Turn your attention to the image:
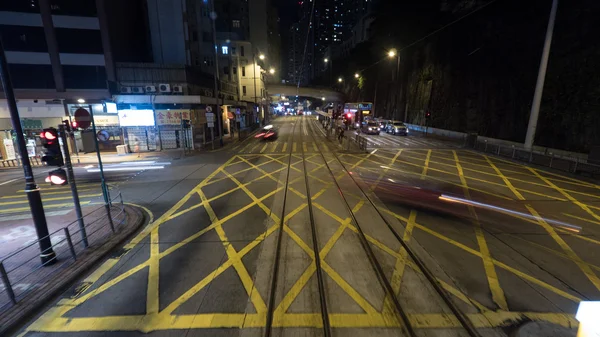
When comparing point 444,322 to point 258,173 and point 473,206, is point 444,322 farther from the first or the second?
point 258,173

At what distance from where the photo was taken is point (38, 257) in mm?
6562

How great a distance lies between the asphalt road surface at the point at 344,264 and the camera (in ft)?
15.0

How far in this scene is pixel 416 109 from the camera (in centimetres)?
4438

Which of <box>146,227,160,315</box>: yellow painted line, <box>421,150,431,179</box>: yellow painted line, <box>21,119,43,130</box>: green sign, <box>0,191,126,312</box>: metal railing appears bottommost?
<box>146,227,160,315</box>: yellow painted line

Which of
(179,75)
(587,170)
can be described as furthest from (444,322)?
(179,75)

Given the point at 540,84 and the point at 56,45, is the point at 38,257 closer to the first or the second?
the point at 540,84

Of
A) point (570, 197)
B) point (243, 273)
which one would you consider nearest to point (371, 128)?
point (570, 197)

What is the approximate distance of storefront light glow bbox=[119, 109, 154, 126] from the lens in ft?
76.4

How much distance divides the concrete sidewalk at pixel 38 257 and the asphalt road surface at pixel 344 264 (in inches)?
13.5

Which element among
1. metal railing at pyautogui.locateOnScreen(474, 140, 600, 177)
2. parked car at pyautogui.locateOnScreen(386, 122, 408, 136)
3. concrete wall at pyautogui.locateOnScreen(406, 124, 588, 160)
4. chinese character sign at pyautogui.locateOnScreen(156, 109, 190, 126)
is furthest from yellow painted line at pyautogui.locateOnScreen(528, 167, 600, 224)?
chinese character sign at pyautogui.locateOnScreen(156, 109, 190, 126)

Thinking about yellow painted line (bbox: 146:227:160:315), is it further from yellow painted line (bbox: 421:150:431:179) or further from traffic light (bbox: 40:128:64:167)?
yellow painted line (bbox: 421:150:431:179)

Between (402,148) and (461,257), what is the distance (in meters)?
19.2

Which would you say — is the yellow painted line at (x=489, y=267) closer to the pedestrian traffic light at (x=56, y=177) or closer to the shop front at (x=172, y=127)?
the pedestrian traffic light at (x=56, y=177)

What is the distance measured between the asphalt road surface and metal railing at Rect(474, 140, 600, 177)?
3.05 m
